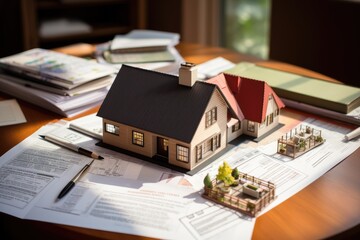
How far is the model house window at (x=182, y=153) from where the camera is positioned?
1455 mm

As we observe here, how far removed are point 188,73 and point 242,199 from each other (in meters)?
0.39

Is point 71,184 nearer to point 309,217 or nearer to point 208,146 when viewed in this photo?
point 208,146

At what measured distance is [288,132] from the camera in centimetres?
172

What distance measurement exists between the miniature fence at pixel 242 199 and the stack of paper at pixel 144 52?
972 mm

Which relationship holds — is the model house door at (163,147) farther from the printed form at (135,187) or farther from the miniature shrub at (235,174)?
the miniature shrub at (235,174)

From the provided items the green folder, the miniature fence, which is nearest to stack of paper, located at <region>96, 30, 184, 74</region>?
the green folder

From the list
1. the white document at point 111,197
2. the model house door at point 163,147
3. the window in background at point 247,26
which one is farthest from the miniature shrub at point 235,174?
the window in background at point 247,26

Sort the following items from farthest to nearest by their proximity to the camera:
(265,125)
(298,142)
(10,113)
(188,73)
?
(10,113) → (265,125) → (298,142) → (188,73)

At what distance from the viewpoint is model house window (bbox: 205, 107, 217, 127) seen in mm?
1478

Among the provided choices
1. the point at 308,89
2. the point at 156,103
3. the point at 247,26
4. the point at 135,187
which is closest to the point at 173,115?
the point at 156,103

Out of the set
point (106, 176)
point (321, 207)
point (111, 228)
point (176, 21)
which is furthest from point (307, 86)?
point (176, 21)

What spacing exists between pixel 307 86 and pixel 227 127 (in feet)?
1.68

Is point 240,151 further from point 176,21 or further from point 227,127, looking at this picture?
point 176,21

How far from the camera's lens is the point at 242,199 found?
1.31 m
